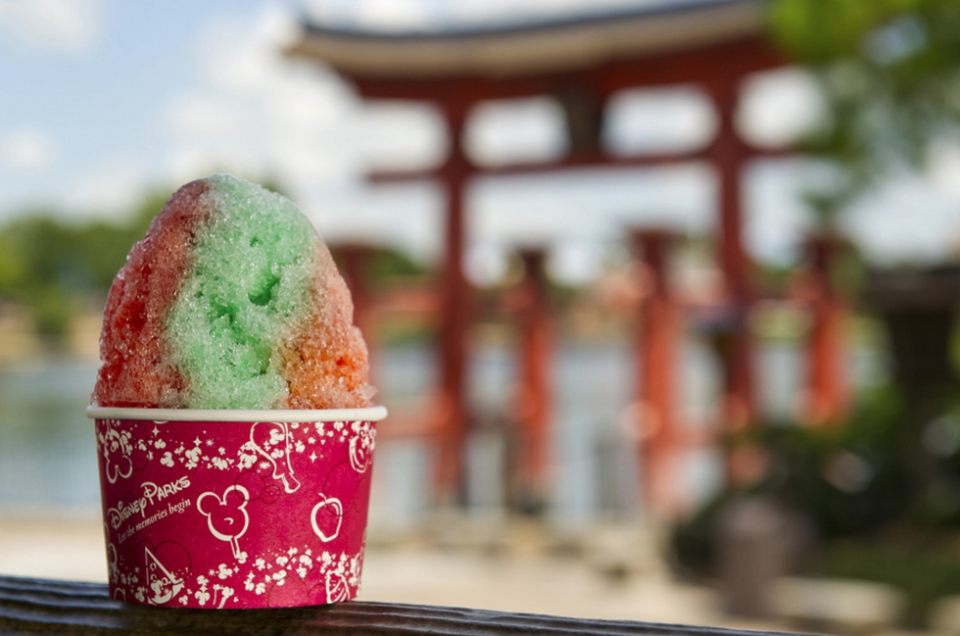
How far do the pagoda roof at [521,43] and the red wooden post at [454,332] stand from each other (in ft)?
1.73

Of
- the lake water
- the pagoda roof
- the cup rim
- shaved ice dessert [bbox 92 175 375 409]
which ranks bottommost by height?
the cup rim

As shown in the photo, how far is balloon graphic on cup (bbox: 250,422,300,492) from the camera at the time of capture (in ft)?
2.42

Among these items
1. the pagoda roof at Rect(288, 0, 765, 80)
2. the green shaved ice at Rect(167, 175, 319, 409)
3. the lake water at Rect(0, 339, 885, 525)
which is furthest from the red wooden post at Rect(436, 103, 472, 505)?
the green shaved ice at Rect(167, 175, 319, 409)

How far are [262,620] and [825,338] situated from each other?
946 cm

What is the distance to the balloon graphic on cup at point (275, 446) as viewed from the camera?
2.42 ft

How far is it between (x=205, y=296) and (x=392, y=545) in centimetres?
711

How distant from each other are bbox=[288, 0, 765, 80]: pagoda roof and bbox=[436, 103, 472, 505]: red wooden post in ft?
1.73

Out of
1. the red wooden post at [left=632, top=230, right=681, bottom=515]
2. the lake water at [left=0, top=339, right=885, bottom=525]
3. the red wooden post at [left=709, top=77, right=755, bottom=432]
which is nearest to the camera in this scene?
the red wooden post at [left=709, top=77, right=755, bottom=432]

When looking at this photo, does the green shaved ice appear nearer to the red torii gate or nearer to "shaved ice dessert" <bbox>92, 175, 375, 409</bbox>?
"shaved ice dessert" <bbox>92, 175, 375, 409</bbox>

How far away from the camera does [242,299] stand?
0.79 m

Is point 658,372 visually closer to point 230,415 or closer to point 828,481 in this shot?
point 828,481

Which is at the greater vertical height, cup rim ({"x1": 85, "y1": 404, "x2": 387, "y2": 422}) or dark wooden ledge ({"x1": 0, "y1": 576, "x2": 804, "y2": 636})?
cup rim ({"x1": 85, "y1": 404, "x2": 387, "y2": 422})

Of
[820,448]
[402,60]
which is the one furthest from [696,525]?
[402,60]

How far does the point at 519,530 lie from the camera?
7.87m
